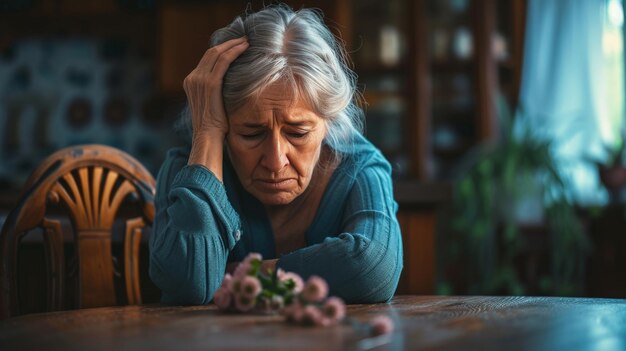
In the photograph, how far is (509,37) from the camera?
4844 millimetres

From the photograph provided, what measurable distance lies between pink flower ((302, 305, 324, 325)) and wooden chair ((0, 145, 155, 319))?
651 millimetres

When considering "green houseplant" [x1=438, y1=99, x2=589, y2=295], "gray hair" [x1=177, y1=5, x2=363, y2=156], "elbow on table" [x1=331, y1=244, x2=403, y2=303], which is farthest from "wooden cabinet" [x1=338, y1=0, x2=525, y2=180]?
"elbow on table" [x1=331, y1=244, x2=403, y2=303]

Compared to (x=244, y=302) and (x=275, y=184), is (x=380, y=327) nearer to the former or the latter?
(x=244, y=302)

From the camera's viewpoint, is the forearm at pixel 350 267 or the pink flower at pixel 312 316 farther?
the forearm at pixel 350 267

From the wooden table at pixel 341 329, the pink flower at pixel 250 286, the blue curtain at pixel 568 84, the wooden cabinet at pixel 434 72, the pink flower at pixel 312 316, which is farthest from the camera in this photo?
the wooden cabinet at pixel 434 72

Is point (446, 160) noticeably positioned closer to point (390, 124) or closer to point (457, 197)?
point (390, 124)

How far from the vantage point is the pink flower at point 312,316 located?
96 cm

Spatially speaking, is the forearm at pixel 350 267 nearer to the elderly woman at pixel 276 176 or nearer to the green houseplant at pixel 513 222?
the elderly woman at pixel 276 176

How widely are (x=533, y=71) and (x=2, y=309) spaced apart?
3.55 m

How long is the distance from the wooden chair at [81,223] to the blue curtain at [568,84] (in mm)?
2774

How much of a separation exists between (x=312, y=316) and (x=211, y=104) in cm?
62

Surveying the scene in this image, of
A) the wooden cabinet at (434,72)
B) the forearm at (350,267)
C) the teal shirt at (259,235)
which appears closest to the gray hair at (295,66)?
the teal shirt at (259,235)

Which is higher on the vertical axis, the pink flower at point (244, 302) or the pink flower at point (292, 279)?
the pink flower at point (292, 279)

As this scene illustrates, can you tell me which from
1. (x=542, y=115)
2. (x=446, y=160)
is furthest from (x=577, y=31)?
(x=446, y=160)
